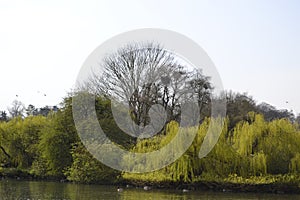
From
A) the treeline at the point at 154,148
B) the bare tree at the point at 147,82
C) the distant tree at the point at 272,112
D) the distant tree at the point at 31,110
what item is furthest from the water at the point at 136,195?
the distant tree at the point at 272,112

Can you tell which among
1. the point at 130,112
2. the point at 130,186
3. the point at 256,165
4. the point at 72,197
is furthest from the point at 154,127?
the point at 72,197

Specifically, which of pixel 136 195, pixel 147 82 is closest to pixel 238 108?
pixel 147 82

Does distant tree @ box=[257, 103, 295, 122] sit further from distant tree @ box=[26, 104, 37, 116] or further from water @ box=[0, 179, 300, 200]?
water @ box=[0, 179, 300, 200]

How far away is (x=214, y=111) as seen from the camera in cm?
3222

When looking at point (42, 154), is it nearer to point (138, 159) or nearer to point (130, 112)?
point (130, 112)

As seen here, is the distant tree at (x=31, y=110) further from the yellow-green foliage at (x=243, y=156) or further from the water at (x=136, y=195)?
the yellow-green foliage at (x=243, y=156)

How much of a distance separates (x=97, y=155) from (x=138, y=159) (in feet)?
10.5

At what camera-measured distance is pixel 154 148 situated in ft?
85.1

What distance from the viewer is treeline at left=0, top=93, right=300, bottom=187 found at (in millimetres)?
24359

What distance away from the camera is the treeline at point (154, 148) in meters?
24.4

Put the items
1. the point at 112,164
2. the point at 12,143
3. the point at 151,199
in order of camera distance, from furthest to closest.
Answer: the point at 12,143 < the point at 112,164 < the point at 151,199

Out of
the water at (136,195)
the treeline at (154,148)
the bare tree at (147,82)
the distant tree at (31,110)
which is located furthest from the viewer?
the distant tree at (31,110)

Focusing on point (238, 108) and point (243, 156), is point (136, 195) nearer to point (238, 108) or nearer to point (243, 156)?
point (243, 156)

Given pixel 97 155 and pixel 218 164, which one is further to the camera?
pixel 97 155
